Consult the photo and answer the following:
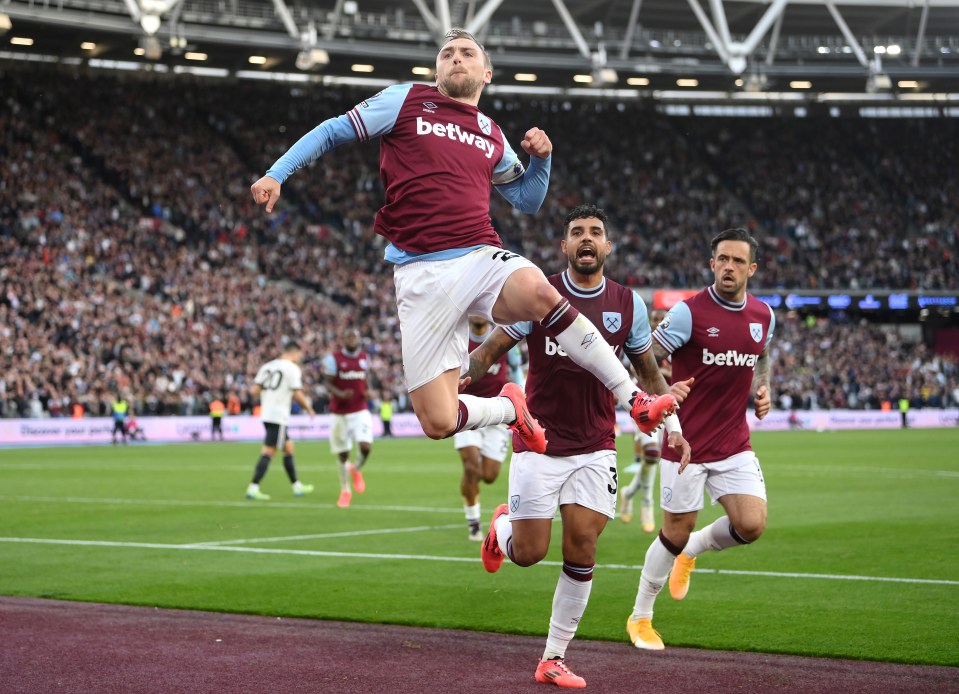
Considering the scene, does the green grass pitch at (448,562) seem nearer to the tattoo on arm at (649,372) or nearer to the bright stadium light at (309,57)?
the tattoo on arm at (649,372)

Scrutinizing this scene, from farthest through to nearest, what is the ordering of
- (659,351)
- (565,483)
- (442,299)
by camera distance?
(659,351)
(565,483)
(442,299)

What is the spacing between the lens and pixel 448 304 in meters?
6.69

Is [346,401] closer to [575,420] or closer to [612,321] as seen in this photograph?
[575,420]

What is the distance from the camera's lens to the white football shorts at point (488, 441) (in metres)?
13.7

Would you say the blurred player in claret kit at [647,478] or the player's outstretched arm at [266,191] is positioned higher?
the player's outstretched arm at [266,191]

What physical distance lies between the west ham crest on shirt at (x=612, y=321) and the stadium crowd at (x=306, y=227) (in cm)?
2145

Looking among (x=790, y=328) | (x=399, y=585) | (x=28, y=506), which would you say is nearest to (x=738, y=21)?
(x=790, y=328)

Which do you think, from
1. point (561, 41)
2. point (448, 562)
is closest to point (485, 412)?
point (448, 562)

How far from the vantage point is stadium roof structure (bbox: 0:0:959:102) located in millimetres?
42531

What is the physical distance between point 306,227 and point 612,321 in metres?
42.9

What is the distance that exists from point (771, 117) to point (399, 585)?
58032mm

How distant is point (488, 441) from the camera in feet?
45.6

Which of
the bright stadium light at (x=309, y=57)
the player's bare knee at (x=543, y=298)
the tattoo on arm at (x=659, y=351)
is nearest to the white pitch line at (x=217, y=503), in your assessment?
the tattoo on arm at (x=659, y=351)

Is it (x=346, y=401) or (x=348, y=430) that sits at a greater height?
(x=346, y=401)
